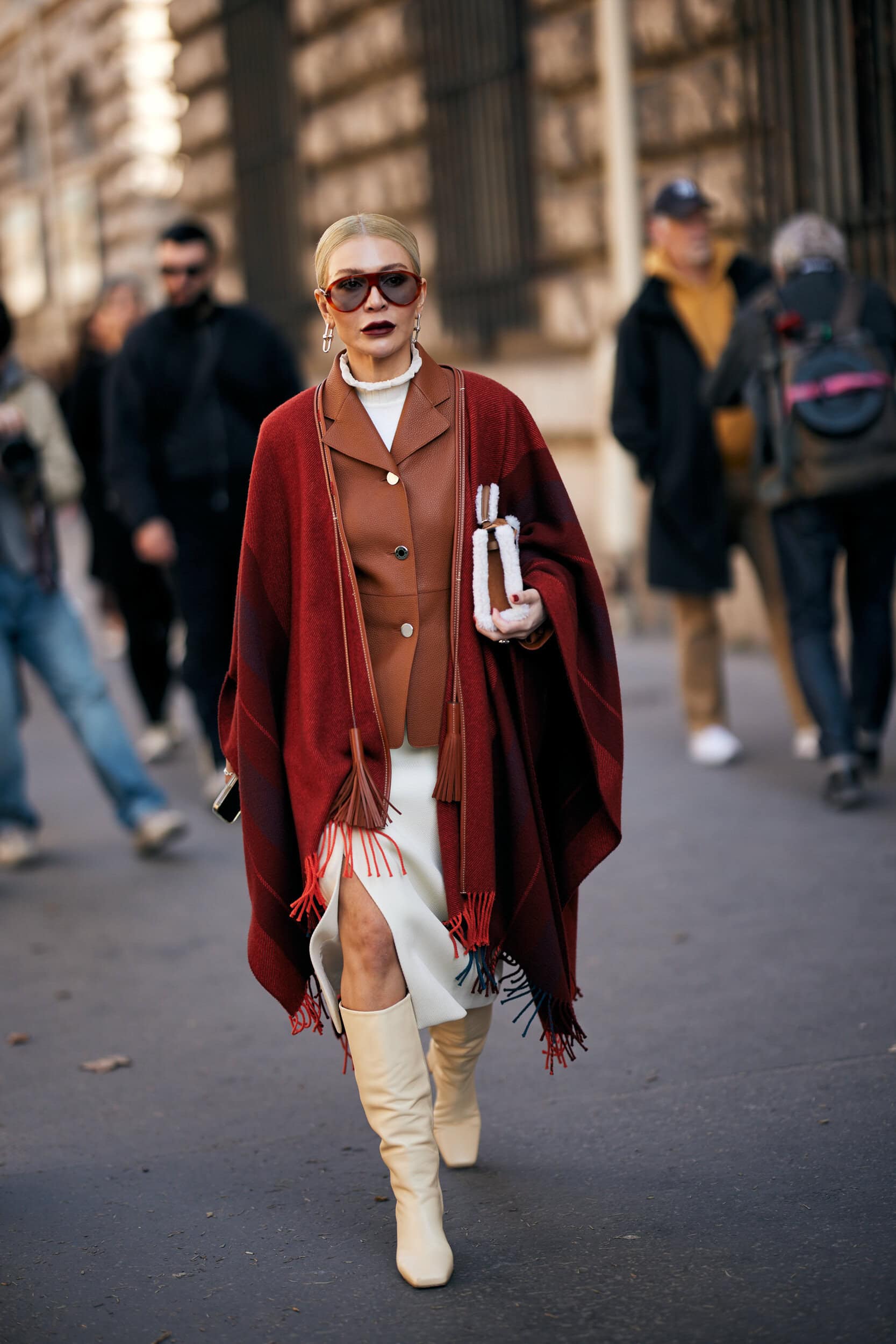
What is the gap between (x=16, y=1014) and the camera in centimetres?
468

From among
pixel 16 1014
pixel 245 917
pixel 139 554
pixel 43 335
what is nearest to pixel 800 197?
pixel 139 554

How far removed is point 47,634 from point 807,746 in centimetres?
276

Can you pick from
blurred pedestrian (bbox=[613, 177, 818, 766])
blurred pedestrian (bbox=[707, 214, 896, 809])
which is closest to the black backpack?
blurred pedestrian (bbox=[707, 214, 896, 809])

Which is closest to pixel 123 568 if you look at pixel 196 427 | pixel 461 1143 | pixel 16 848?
pixel 196 427

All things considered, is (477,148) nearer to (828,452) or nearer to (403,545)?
(828,452)

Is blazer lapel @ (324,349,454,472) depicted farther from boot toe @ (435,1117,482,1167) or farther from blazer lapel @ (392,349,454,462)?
boot toe @ (435,1117,482,1167)

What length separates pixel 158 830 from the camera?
242 inches

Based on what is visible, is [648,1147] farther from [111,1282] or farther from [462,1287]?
[111,1282]

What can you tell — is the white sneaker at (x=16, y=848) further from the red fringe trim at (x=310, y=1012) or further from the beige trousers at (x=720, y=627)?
the red fringe trim at (x=310, y=1012)

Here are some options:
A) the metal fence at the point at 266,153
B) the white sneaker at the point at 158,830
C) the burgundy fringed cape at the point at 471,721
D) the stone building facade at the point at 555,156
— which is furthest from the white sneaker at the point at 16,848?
the metal fence at the point at 266,153

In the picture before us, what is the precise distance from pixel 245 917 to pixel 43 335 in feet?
62.3

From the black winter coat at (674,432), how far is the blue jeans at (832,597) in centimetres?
61

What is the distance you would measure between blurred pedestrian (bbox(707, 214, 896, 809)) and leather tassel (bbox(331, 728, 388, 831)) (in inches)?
120

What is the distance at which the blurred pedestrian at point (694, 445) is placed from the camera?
652 cm
